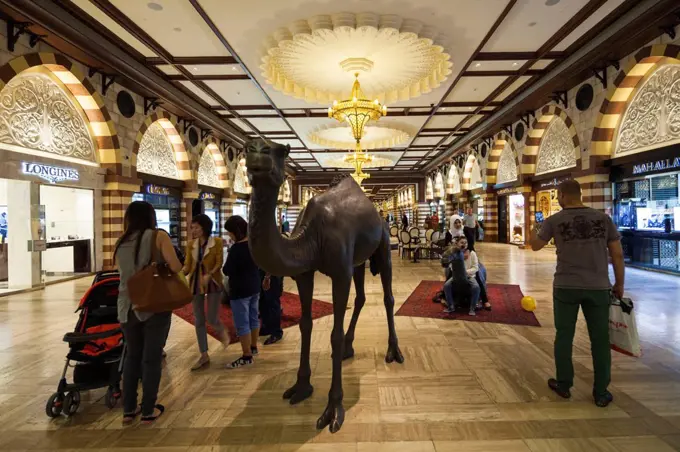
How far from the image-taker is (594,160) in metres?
9.72

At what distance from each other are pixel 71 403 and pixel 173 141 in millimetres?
12165

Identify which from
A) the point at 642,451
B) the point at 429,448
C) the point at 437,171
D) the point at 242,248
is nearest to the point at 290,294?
the point at 242,248

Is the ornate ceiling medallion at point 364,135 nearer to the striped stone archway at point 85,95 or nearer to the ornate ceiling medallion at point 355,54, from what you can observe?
the ornate ceiling medallion at point 355,54

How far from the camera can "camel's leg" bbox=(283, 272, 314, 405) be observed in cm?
274

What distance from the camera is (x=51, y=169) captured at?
316 inches

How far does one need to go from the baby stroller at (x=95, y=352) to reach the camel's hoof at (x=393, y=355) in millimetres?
2222

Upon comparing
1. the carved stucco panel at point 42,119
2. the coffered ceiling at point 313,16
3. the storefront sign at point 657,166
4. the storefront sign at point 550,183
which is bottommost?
the storefront sign at point 657,166

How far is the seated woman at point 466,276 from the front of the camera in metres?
5.25

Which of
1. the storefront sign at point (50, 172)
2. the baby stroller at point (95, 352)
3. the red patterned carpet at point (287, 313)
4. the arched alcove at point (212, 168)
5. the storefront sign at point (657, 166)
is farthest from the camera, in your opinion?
the arched alcove at point (212, 168)

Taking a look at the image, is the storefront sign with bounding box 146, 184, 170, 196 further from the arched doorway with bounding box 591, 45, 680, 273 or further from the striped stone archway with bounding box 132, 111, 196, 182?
the arched doorway with bounding box 591, 45, 680, 273

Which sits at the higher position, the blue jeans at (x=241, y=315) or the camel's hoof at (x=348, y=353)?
the blue jeans at (x=241, y=315)

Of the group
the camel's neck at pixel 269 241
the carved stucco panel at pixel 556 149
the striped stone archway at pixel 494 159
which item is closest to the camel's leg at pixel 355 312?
the camel's neck at pixel 269 241

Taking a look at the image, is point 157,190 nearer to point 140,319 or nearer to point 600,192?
point 140,319

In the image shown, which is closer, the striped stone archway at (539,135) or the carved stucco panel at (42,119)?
the carved stucco panel at (42,119)
